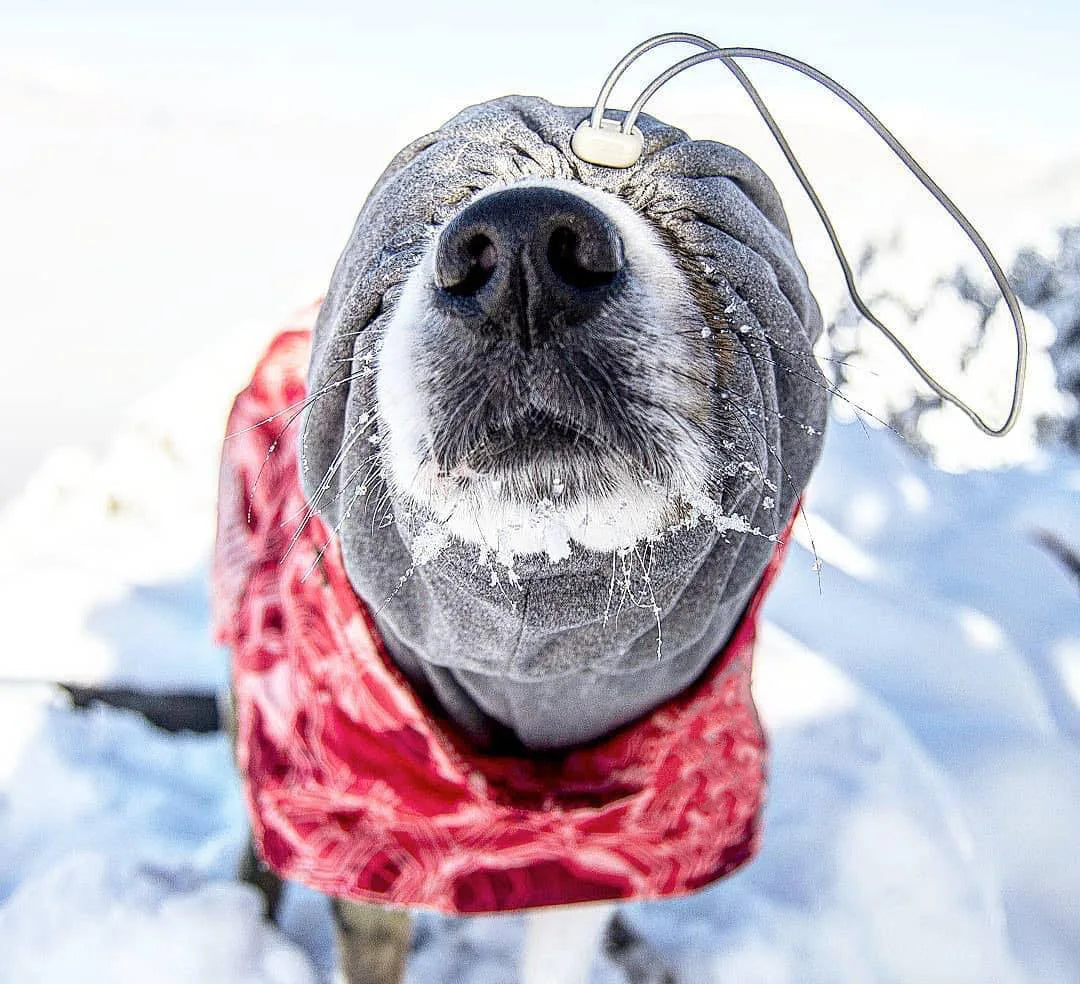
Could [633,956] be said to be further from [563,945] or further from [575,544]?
[575,544]

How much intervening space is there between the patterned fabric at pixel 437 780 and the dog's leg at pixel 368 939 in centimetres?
11

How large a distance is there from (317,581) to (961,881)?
129 centimetres

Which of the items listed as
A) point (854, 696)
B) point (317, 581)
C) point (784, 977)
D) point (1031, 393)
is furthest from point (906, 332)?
point (317, 581)

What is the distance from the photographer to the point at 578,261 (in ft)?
2.28

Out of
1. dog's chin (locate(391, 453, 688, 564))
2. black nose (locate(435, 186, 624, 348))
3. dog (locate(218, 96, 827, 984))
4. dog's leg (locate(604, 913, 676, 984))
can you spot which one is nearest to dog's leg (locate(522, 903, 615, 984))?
dog's leg (locate(604, 913, 676, 984))

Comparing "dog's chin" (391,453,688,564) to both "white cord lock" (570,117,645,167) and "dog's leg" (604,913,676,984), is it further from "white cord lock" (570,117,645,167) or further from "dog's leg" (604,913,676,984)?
"dog's leg" (604,913,676,984)

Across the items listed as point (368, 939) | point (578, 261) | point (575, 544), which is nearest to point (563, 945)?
point (368, 939)

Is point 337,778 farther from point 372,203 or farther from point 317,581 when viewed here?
point 372,203

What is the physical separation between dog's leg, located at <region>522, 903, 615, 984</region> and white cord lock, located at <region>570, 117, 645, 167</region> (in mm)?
1163

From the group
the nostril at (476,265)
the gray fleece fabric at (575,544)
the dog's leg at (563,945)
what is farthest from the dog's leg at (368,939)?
the nostril at (476,265)

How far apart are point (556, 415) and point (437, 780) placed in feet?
2.12

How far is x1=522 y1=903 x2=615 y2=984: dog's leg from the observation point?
4.75 ft

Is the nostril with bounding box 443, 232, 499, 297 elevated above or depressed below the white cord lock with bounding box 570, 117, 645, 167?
below

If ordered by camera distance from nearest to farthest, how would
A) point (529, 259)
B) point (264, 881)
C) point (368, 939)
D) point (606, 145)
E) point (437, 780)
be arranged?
point (529, 259) → point (606, 145) → point (437, 780) → point (368, 939) → point (264, 881)
